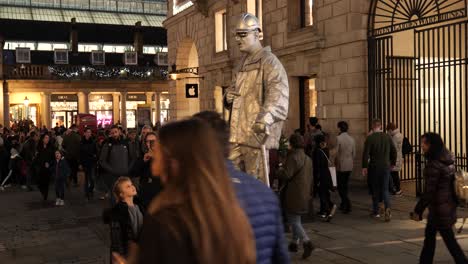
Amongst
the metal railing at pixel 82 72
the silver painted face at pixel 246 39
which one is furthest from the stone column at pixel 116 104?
the silver painted face at pixel 246 39

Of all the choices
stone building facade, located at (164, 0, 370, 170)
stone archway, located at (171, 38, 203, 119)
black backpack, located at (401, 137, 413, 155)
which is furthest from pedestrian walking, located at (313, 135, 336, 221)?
stone archway, located at (171, 38, 203, 119)

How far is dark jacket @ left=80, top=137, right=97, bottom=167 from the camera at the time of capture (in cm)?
1481

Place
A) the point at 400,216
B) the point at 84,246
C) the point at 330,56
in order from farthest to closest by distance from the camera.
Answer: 1. the point at 330,56
2. the point at 400,216
3. the point at 84,246

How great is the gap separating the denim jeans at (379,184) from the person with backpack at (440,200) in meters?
3.66

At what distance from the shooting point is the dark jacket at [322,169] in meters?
10.2

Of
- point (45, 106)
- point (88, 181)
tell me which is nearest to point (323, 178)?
point (88, 181)

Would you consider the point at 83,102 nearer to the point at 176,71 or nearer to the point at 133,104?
the point at 133,104

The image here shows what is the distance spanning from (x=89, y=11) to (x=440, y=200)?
4966 centimetres

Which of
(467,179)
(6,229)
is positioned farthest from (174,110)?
(467,179)

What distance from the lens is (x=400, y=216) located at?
33.8 feet

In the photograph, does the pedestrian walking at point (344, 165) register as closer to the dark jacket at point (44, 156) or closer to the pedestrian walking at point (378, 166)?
the pedestrian walking at point (378, 166)

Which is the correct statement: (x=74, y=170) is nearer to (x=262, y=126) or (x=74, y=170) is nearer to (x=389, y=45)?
(x=389, y=45)

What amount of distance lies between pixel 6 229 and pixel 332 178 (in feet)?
19.0

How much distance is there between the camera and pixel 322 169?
10.3 meters
